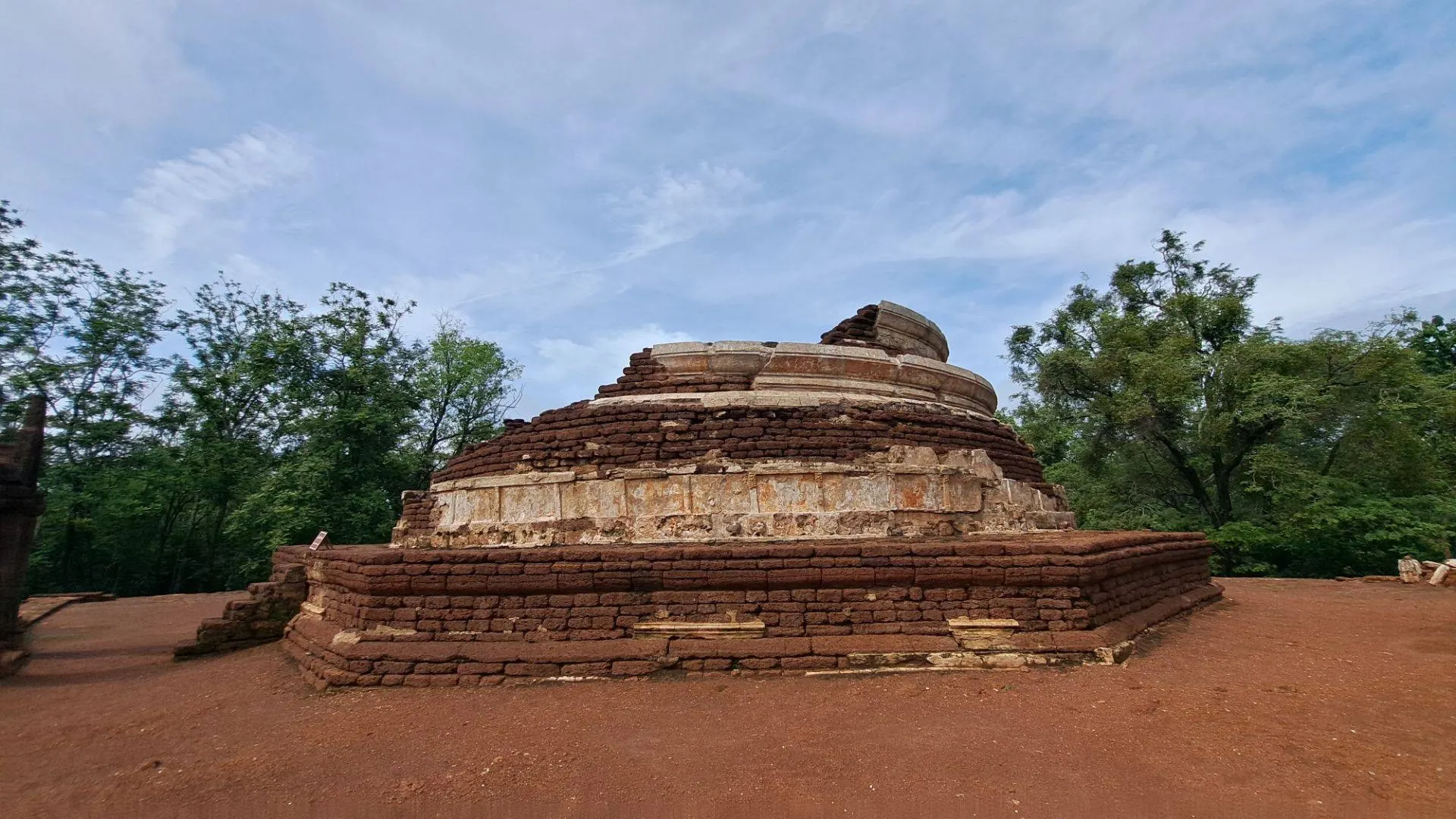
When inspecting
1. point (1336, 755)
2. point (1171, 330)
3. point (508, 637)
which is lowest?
point (1336, 755)

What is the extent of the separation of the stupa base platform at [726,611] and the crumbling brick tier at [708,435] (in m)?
1.41

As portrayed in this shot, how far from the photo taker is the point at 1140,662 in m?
4.81

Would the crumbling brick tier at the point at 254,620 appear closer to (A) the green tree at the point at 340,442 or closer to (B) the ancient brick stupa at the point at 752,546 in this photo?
(B) the ancient brick stupa at the point at 752,546

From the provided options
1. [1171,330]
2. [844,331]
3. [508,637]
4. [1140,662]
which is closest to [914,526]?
[1140,662]

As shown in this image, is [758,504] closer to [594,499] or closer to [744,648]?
[594,499]

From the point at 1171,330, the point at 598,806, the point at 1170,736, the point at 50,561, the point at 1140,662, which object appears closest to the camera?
the point at 598,806

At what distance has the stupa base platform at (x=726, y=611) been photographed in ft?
15.6

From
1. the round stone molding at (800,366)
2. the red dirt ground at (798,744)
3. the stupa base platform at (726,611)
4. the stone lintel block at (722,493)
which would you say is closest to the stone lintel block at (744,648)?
the stupa base platform at (726,611)

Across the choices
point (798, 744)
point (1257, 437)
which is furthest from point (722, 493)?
point (1257, 437)

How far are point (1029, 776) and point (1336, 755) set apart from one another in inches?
58.9

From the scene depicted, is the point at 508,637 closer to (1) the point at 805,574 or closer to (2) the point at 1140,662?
(1) the point at 805,574

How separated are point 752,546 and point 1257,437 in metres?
13.7

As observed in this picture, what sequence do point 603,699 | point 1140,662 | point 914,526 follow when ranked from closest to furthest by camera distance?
point 603,699 < point 1140,662 < point 914,526

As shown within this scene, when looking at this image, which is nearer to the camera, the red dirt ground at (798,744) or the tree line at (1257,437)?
the red dirt ground at (798,744)
